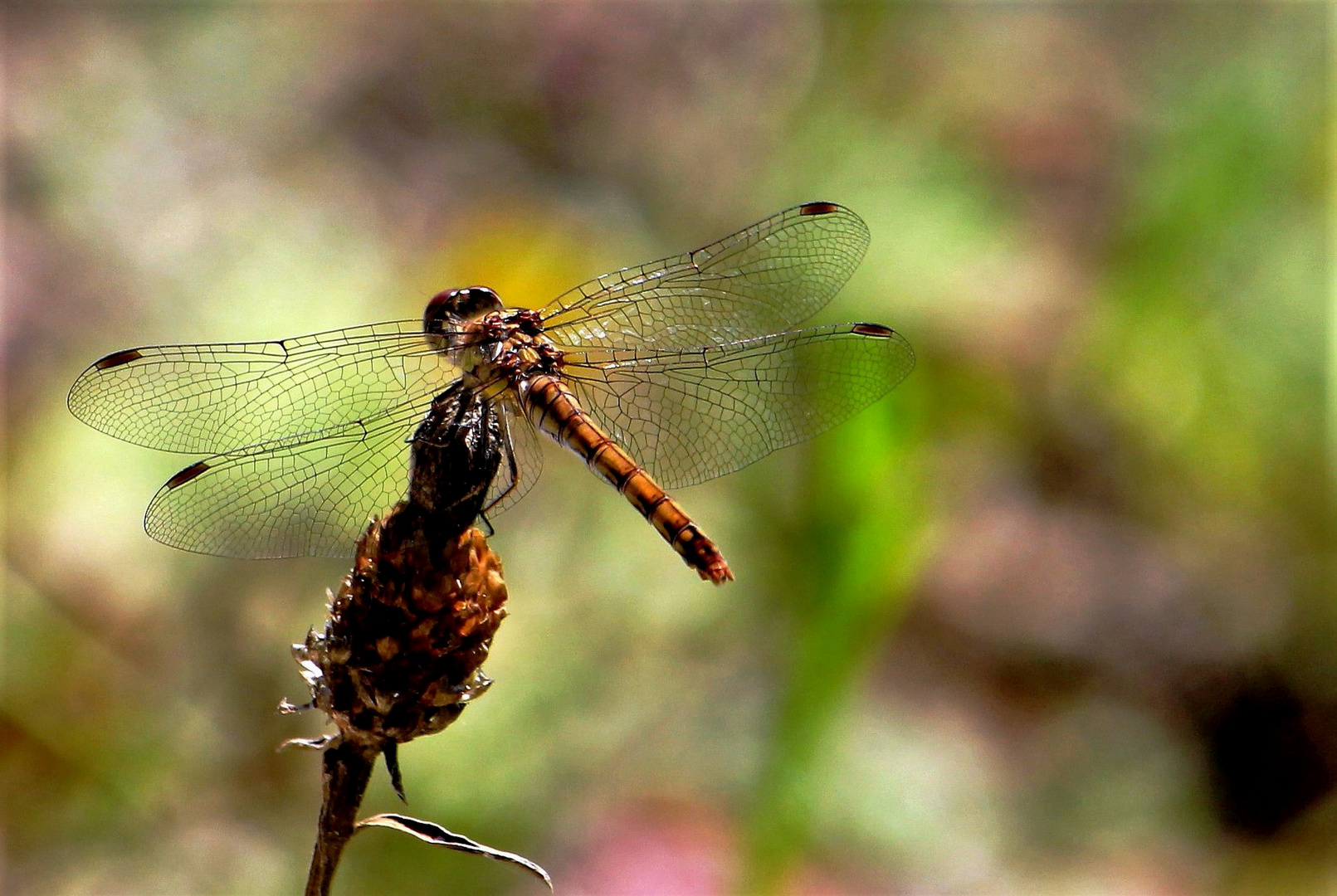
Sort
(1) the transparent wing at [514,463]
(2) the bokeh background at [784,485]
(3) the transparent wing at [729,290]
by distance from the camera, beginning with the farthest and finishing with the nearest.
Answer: (2) the bokeh background at [784,485] → (3) the transparent wing at [729,290] → (1) the transparent wing at [514,463]

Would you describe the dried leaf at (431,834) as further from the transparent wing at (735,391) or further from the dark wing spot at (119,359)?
the transparent wing at (735,391)

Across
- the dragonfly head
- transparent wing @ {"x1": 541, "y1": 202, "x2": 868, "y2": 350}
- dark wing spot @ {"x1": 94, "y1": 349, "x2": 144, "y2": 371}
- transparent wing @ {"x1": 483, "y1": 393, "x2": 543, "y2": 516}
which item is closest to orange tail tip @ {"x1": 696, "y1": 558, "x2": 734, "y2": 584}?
transparent wing @ {"x1": 483, "y1": 393, "x2": 543, "y2": 516}

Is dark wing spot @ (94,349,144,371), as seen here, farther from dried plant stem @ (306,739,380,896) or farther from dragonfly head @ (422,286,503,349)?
dried plant stem @ (306,739,380,896)

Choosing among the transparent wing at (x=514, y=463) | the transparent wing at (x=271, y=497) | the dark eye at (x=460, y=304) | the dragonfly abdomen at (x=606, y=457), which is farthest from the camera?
the dragonfly abdomen at (x=606, y=457)

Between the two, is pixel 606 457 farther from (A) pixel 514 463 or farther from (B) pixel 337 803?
(B) pixel 337 803

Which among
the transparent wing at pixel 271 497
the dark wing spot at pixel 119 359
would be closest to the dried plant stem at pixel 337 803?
the transparent wing at pixel 271 497

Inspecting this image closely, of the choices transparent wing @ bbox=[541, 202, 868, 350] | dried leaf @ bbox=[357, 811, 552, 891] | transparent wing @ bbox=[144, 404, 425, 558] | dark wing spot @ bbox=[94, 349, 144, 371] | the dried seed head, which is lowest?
dried leaf @ bbox=[357, 811, 552, 891]
